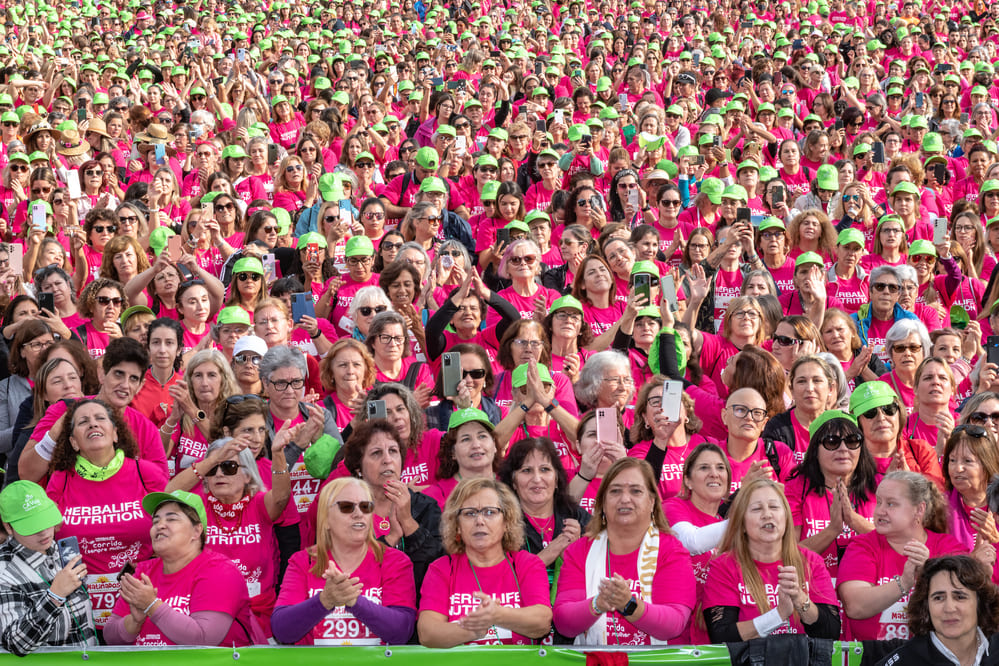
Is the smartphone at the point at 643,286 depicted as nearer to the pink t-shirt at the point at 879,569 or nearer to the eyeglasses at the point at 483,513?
the pink t-shirt at the point at 879,569

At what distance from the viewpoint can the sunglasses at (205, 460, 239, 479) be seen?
238 inches

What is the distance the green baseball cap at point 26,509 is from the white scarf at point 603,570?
2.36 meters

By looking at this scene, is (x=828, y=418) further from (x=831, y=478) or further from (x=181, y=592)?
(x=181, y=592)

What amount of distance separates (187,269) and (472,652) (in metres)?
5.08

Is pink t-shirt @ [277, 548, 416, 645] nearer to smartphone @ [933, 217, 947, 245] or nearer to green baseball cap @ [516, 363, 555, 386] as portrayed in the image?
green baseball cap @ [516, 363, 555, 386]

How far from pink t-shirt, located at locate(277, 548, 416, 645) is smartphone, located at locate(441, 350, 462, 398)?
5.23ft

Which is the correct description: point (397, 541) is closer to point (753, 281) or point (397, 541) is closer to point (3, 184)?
point (753, 281)

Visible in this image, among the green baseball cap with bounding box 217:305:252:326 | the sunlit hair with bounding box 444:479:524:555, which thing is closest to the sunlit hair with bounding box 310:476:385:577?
the sunlit hair with bounding box 444:479:524:555

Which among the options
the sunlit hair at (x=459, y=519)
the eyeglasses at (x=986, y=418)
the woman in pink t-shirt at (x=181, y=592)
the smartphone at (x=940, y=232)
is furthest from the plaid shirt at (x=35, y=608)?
the smartphone at (x=940, y=232)

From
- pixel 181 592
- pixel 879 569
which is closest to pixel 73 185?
pixel 181 592

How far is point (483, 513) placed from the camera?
5430 mm

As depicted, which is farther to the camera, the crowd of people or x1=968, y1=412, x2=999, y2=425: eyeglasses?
x1=968, y1=412, x2=999, y2=425: eyeglasses

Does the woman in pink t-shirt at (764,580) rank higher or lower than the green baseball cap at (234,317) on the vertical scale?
lower

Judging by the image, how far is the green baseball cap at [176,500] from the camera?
557 centimetres
